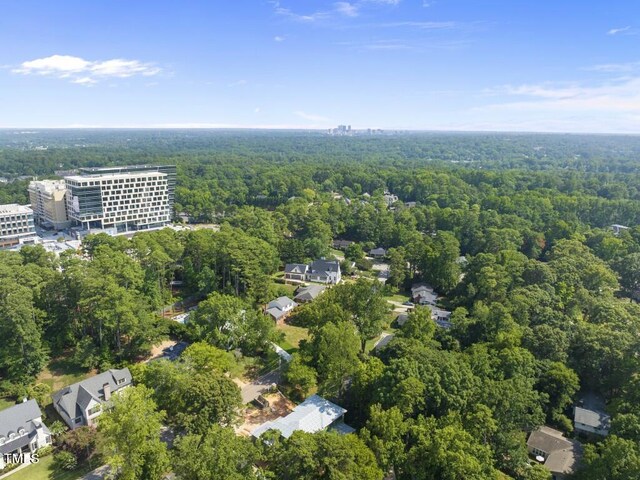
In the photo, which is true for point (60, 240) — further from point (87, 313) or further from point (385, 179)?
point (385, 179)

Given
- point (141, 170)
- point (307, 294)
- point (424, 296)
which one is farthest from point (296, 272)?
point (141, 170)

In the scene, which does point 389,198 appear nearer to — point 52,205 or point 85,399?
point 52,205

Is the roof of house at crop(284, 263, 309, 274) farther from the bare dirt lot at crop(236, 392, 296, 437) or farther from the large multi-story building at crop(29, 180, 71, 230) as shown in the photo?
Answer: the large multi-story building at crop(29, 180, 71, 230)

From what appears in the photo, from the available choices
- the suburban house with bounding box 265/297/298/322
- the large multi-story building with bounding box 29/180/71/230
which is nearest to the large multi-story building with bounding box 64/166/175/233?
the large multi-story building with bounding box 29/180/71/230

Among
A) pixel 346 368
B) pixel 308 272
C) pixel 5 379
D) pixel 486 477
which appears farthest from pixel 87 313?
pixel 486 477

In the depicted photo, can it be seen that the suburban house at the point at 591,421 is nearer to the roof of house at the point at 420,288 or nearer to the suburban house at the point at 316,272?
the roof of house at the point at 420,288

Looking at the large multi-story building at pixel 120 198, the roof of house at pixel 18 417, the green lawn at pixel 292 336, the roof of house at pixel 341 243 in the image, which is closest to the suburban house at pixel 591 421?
the green lawn at pixel 292 336
